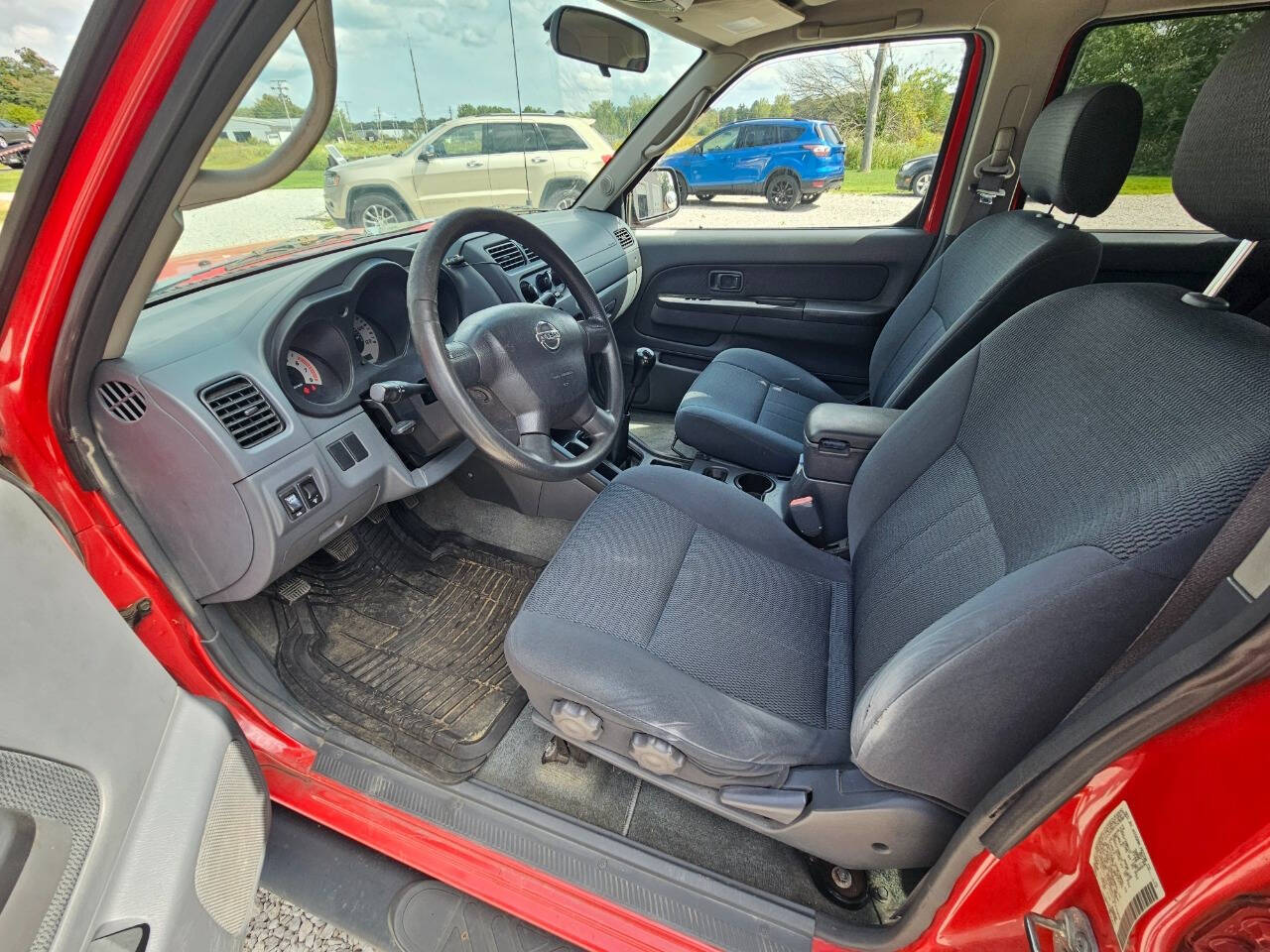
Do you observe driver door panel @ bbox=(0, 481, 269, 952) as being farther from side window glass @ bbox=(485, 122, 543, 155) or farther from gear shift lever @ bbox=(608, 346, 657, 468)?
side window glass @ bbox=(485, 122, 543, 155)

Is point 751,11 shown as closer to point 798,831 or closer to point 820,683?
point 820,683

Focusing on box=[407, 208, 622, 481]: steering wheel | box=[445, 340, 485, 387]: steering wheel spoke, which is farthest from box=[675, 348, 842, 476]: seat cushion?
box=[445, 340, 485, 387]: steering wheel spoke

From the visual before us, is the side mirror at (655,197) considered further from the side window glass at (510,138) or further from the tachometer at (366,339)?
the tachometer at (366,339)

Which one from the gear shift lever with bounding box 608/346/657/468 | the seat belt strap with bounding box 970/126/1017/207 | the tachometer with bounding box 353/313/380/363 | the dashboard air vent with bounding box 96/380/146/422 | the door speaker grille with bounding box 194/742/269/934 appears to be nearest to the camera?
the door speaker grille with bounding box 194/742/269/934

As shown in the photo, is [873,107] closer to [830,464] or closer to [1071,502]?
[830,464]

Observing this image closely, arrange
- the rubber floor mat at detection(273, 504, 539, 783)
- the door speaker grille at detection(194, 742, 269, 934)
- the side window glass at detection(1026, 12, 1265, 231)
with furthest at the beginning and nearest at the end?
the side window glass at detection(1026, 12, 1265, 231)
the rubber floor mat at detection(273, 504, 539, 783)
the door speaker grille at detection(194, 742, 269, 934)

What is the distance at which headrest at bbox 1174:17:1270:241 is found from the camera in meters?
0.72

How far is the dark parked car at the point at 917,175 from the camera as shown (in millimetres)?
2531

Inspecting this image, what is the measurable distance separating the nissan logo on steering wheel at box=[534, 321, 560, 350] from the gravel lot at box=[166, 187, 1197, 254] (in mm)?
528

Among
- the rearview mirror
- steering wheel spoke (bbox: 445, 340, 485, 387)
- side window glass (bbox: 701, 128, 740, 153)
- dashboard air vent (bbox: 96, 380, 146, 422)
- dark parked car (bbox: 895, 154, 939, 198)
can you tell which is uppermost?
the rearview mirror

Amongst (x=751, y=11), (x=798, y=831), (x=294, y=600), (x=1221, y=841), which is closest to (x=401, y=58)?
(x=751, y=11)

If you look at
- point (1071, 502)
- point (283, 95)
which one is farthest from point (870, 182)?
point (283, 95)

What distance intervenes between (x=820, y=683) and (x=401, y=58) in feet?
6.62

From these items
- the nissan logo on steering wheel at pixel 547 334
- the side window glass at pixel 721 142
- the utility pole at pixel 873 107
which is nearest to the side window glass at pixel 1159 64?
the utility pole at pixel 873 107
